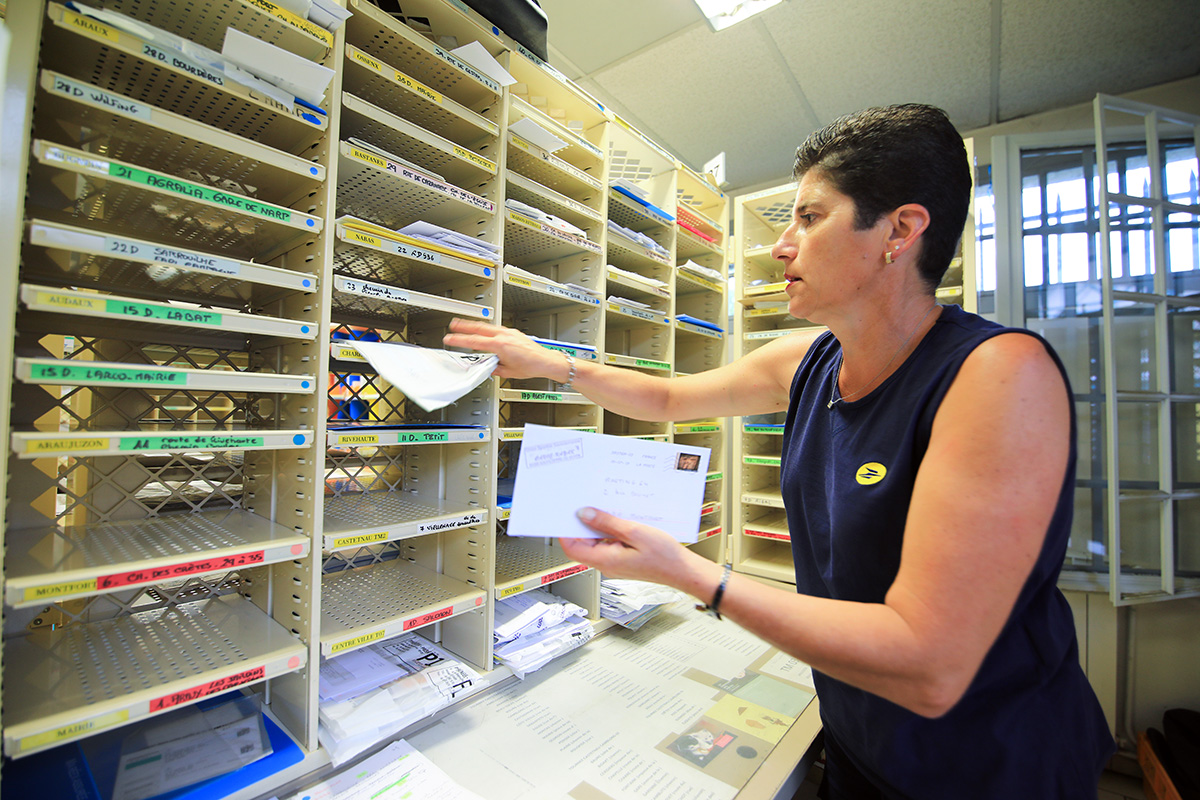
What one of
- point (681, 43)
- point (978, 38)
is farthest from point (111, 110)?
point (978, 38)

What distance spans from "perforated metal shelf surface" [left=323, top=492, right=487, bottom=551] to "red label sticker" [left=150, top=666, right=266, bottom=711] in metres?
0.24

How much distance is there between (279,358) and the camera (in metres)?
1.19

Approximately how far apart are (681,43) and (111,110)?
2.09 m

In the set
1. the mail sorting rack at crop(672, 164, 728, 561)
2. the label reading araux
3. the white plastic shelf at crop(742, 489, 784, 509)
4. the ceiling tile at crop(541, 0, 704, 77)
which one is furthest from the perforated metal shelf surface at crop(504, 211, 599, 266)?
the white plastic shelf at crop(742, 489, 784, 509)

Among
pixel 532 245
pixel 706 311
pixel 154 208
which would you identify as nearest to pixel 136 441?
pixel 154 208

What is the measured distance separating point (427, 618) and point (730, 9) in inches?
93.3

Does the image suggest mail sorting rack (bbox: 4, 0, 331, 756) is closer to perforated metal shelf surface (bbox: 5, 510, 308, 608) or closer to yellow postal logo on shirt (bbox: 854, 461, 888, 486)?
perforated metal shelf surface (bbox: 5, 510, 308, 608)

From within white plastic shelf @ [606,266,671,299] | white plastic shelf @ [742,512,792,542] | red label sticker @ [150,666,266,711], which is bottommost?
white plastic shelf @ [742,512,792,542]

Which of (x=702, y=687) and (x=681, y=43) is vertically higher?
(x=681, y=43)

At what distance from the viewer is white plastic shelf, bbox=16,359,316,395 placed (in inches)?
28.1

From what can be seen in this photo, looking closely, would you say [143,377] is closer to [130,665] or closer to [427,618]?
[130,665]

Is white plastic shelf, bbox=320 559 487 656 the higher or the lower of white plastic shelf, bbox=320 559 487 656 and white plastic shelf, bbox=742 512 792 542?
the higher

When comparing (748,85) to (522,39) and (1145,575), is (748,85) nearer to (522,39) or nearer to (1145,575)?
(522,39)

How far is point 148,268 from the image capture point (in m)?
1.07
